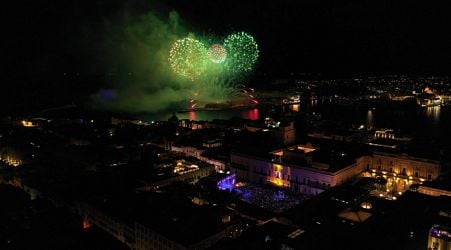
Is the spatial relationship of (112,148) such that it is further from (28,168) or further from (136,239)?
(136,239)

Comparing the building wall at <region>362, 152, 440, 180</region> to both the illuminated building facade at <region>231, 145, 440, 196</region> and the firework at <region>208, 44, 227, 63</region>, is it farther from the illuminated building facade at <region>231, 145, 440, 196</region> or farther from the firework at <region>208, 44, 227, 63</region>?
the firework at <region>208, 44, 227, 63</region>

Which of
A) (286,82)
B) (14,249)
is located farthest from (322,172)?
(286,82)

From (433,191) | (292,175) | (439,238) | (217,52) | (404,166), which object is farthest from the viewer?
(217,52)

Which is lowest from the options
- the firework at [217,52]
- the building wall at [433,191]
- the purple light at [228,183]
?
the purple light at [228,183]

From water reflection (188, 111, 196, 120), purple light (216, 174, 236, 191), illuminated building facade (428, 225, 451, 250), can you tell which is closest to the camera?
illuminated building facade (428, 225, 451, 250)

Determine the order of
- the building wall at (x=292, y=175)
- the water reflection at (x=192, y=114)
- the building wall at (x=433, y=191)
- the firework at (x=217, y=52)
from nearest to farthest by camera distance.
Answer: the building wall at (x=433, y=191) → the building wall at (x=292, y=175) → the firework at (x=217, y=52) → the water reflection at (x=192, y=114)

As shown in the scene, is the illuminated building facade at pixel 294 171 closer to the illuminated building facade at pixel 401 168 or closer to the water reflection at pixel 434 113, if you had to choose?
the illuminated building facade at pixel 401 168

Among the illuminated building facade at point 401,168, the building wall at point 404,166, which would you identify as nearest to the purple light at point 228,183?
the illuminated building facade at point 401,168

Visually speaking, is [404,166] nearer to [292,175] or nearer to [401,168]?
[401,168]

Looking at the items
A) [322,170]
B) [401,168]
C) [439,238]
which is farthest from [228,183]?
[439,238]

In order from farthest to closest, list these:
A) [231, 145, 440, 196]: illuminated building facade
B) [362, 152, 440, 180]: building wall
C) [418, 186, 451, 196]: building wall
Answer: [362, 152, 440, 180]: building wall, [231, 145, 440, 196]: illuminated building facade, [418, 186, 451, 196]: building wall

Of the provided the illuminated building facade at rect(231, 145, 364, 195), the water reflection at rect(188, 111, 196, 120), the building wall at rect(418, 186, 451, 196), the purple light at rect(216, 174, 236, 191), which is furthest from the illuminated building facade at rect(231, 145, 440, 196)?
the water reflection at rect(188, 111, 196, 120)
